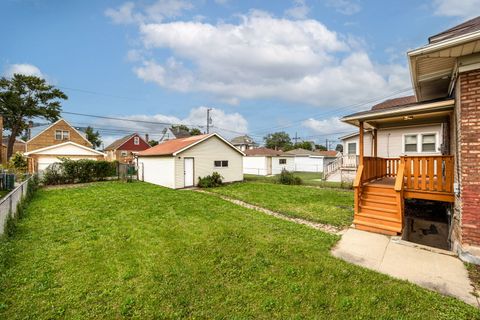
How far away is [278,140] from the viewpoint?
240ft

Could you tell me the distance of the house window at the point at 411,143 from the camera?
1221cm

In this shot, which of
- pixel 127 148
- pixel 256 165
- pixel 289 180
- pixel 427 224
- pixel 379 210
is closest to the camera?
pixel 379 210

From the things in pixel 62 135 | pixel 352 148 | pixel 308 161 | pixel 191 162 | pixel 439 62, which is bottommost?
pixel 308 161

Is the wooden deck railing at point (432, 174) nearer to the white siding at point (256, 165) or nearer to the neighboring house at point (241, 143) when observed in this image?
the white siding at point (256, 165)

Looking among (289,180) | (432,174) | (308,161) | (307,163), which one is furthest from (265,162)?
(432,174)

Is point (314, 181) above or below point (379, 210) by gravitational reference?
below

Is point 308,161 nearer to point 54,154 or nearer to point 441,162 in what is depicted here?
point 441,162

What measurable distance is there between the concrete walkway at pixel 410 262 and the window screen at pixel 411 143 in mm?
9137

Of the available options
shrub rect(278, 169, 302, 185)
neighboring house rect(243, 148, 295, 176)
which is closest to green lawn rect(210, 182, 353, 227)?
shrub rect(278, 169, 302, 185)

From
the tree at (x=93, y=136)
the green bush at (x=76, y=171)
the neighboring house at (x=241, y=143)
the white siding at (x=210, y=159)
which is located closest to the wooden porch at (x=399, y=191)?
the white siding at (x=210, y=159)

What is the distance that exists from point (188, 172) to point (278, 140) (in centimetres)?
6030

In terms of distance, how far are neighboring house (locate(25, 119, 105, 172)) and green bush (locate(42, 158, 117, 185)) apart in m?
5.35

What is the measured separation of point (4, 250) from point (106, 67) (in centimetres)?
1628

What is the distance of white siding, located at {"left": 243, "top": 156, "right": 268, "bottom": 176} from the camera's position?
94.3 ft
